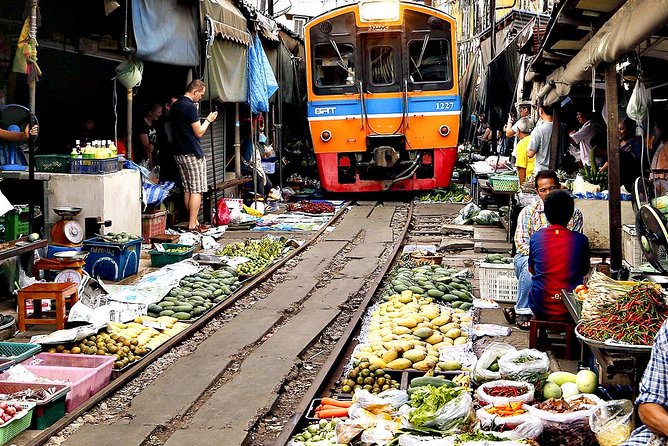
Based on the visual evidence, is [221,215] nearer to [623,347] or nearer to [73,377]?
[73,377]

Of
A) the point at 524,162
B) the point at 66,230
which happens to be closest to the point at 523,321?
the point at 66,230

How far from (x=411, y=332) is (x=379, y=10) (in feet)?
36.3

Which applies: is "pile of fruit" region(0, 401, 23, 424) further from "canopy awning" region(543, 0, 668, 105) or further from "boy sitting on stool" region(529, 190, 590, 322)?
"canopy awning" region(543, 0, 668, 105)

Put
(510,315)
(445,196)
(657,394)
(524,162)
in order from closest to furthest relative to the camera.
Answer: (657,394)
(510,315)
(524,162)
(445,196)

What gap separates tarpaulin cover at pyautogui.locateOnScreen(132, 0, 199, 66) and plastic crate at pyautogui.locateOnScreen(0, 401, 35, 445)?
584cm

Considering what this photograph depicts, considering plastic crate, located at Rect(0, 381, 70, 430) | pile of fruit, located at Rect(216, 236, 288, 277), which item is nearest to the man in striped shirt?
pile of fruit, located at Rect(216, 236, 288, 277)

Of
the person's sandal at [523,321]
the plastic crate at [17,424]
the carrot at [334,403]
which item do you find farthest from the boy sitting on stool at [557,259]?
the plastic crate at [17,424]

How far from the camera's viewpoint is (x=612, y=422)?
435 cm

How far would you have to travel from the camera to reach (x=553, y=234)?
21.8 ft

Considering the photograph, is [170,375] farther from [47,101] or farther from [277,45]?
[277,45]

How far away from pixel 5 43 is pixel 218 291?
15.3 feet

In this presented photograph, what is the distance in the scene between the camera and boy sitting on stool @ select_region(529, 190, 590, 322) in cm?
660

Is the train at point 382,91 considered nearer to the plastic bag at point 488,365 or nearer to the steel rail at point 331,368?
the steel rail at point 331,368

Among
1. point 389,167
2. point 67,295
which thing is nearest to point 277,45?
point 389,167
